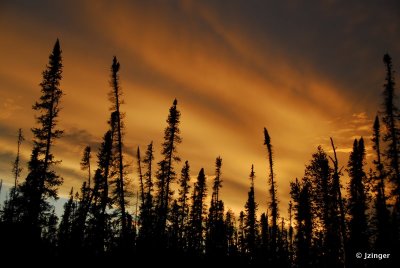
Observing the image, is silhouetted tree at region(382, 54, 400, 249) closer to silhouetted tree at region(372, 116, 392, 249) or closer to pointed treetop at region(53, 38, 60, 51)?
silhouetted tree at region(372, 116, 392, 249)

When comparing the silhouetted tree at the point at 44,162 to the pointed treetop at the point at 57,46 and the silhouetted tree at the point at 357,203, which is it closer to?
the pointed treetop at the point at 57,46

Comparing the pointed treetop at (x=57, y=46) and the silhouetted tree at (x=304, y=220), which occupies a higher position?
the pointed treetop at (x=57, y=46)

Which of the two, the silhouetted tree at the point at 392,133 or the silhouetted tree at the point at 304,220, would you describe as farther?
the silhouetted tree at the point at 304,220

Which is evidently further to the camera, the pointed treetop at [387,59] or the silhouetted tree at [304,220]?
the silhouetted tree at [304,220]

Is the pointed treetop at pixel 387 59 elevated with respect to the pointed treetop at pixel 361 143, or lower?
elevated

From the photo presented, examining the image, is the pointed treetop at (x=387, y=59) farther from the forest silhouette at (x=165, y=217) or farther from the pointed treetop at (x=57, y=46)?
the pointed treetop at (x=57, y=46)

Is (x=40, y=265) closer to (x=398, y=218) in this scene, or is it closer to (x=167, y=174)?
(x=167, y=174)

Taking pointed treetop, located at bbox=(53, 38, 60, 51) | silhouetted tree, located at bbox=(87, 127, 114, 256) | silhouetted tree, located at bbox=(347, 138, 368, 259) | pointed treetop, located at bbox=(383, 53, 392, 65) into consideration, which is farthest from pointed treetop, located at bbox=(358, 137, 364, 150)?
pointed treetop, located at bbox=(53, 38, 60, 51)

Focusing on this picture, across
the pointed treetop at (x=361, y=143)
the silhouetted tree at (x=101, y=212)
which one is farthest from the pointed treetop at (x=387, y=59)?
the silhouetted tree at (x=101, y=212)

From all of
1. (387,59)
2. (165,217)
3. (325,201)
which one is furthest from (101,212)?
(387,59)

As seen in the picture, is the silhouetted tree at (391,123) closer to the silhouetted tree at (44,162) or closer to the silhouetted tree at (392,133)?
the silhouetted tree at (392,133)

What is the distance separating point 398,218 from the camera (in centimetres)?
3244

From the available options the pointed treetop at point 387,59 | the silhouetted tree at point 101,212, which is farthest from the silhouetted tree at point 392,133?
the silhouetted tree at point 101,212

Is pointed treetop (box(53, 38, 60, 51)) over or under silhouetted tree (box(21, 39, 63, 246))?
over
